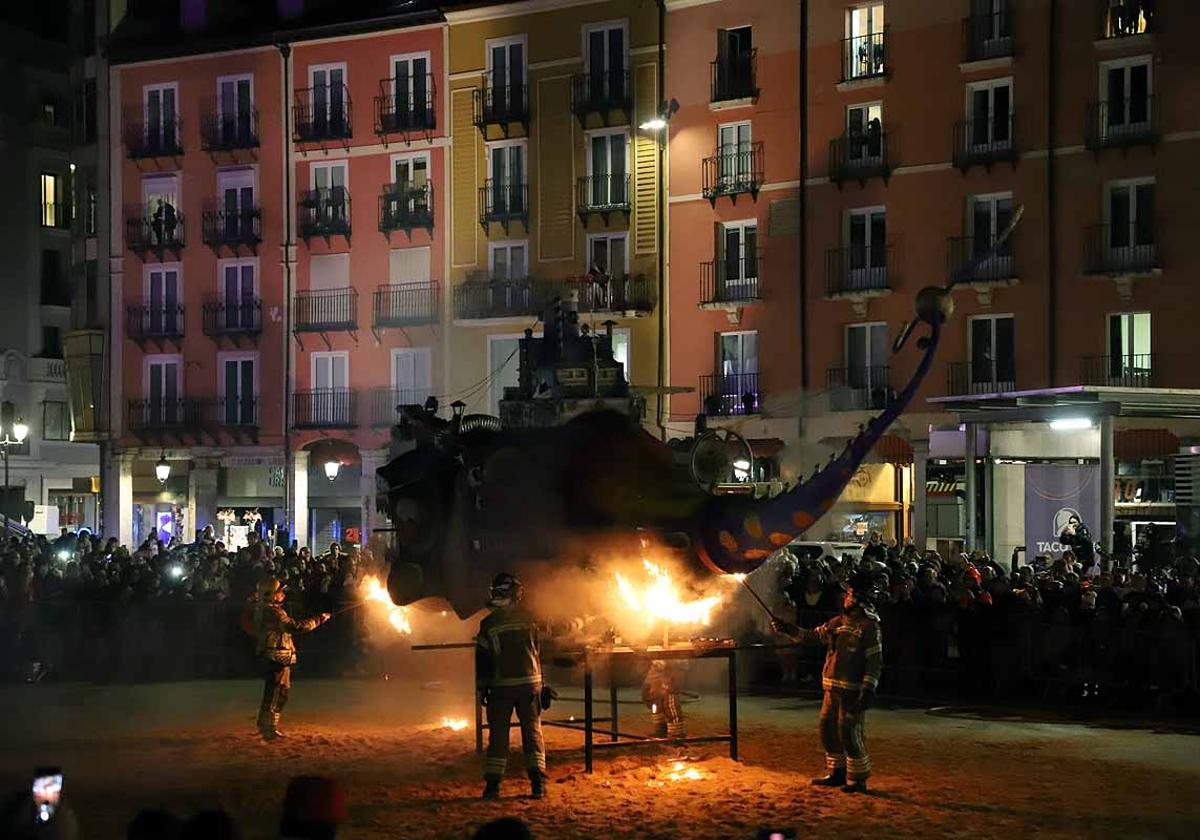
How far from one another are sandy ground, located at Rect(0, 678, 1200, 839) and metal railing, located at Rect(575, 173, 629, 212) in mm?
21818

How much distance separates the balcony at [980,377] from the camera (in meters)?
35.0

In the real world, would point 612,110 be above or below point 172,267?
above

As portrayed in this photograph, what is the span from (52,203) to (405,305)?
22.4 metres

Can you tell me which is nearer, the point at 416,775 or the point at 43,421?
the point at 416,775

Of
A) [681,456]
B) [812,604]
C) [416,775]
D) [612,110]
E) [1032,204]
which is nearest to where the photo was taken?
[416,775]

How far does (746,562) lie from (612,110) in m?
25.5

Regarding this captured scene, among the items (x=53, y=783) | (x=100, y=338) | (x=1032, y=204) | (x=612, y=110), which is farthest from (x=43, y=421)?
(x=53, y=783)

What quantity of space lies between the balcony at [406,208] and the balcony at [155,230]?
6.79 meters

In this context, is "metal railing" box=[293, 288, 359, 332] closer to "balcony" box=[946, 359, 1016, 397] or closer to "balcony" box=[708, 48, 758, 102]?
"balcony" box=[708, 48, 758, 102]

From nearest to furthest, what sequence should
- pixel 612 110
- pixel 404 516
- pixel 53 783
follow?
1. pixel 53 783
2. pixel 404 516
3. pixel 612 110

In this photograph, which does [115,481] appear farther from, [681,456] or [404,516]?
[681,456]

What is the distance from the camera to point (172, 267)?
4566cm

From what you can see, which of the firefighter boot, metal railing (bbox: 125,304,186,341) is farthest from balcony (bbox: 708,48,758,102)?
the firefighter boot

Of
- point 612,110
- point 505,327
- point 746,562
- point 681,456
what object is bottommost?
point 746,562
